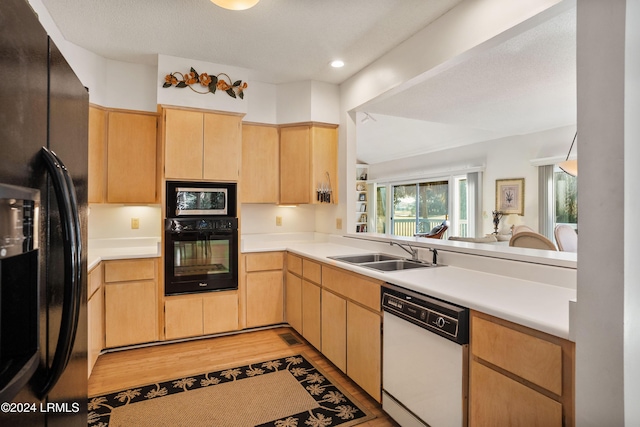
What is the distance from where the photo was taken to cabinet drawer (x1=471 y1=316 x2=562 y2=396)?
1206mm

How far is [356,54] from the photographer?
10.1 ft

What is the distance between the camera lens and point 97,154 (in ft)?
10.4

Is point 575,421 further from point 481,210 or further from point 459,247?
point 481,210

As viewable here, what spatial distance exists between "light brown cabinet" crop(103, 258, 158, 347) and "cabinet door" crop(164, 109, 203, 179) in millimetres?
863

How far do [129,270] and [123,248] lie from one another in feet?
1.59

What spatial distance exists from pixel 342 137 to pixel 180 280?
219 centimetres

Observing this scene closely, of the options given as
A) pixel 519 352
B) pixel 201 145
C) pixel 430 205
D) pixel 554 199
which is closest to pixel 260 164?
pixel 201 145

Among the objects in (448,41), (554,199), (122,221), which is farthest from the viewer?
(554,199)

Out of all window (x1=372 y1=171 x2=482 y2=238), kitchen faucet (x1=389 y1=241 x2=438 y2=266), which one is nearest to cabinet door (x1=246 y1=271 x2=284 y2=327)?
kitchen faucet (x1=389 y1=241 x2=438 y2=266)

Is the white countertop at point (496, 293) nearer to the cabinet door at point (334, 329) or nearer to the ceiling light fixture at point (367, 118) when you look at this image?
the cabinet door at point (334, 329)

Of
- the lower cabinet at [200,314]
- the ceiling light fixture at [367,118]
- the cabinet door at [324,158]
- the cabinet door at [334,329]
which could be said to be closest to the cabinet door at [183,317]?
the lower cabinet at [200,314]

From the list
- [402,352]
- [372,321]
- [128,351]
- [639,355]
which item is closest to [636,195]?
[639,355]

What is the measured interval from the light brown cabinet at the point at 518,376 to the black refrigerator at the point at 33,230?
144 cm

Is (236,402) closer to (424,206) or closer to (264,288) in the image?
(264,288)
